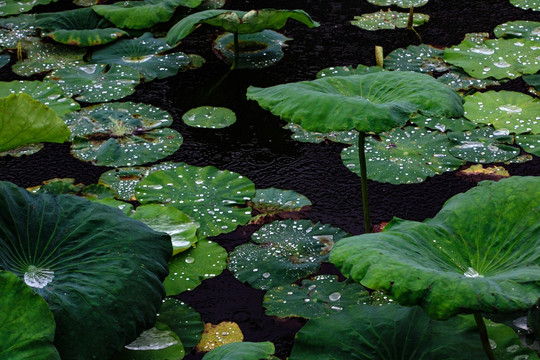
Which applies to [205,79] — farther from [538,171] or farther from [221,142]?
[538,171]

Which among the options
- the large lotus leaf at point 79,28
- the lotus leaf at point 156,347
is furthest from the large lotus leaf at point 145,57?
the lotus leaf at point 156,347

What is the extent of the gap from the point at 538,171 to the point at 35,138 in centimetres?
206

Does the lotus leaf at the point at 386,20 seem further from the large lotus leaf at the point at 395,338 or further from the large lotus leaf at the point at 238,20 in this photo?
the large lotus leaf at the point at 395,338

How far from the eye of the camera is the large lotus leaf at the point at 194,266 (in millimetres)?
2326

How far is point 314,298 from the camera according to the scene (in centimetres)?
223

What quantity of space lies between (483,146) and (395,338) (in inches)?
58.4

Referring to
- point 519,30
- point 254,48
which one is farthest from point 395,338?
point 519,30

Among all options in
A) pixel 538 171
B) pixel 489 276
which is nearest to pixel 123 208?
pixel 489 276

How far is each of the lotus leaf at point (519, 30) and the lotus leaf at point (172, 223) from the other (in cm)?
237

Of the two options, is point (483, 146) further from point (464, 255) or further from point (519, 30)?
point (464, 255)

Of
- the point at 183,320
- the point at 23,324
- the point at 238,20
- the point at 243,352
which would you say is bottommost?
the point at 183,320

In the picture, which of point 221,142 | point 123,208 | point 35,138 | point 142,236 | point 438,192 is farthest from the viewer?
point 221,142

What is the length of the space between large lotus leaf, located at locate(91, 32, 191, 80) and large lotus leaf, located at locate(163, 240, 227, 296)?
1528mm

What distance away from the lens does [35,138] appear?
2219 mm
